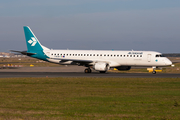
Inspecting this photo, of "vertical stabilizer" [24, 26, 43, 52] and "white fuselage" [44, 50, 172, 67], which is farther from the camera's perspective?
"vertical stabilizer" [24, 26, 43, 52]

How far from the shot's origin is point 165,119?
10.6m

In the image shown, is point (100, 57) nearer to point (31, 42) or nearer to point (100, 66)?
point (100, 66)

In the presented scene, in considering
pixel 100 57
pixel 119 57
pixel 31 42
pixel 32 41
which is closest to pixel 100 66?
→ pixel 100 57

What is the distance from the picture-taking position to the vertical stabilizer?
47.2 metres

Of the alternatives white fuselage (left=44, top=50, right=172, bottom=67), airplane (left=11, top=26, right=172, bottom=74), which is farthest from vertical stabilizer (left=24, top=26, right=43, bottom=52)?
white fuselage (left=44, top=50, right=172, bottom=67)

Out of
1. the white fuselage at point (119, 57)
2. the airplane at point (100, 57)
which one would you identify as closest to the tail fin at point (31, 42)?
the airplane at point (100, 57)

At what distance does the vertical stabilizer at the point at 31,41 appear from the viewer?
4725 cm

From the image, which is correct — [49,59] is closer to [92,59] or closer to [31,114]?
[92,59]

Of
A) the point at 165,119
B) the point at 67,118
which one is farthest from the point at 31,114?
the point at 165,119

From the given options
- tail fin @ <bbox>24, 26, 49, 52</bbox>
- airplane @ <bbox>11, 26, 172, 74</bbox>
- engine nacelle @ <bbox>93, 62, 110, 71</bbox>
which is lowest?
engine nacelle @ <bbox>93, 62, 110, 71</bbox>

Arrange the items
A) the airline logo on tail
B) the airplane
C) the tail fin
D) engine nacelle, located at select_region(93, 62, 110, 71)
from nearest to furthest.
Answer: engine nacelle, located at select_region(93, 62, 110, 71)
the airplane
the tail fin
the airline logo on tail

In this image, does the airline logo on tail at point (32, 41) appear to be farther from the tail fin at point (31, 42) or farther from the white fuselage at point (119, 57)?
the white fuselage at point (119, 57)

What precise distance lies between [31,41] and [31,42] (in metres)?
0.18

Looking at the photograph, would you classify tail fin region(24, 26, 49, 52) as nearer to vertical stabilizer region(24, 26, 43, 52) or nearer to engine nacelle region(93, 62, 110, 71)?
vertical stabilizer region(24, 26, 43, 52)
